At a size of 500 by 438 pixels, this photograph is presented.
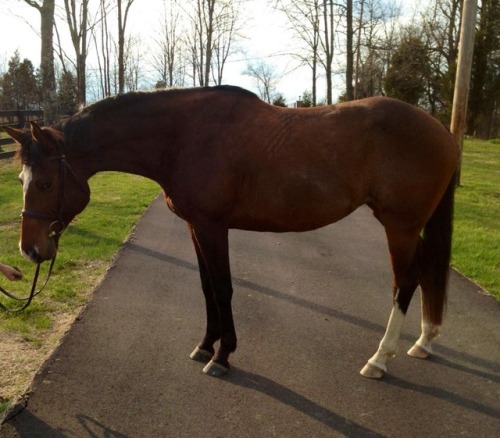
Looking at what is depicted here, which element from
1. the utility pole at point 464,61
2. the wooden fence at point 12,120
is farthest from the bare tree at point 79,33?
the utility pole at point 464,61

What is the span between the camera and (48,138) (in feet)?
11.0

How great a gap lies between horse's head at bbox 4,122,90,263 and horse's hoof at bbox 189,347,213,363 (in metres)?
1.26

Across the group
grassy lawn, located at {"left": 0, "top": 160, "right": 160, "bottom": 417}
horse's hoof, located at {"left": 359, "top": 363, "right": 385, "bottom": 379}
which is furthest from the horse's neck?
horse's hoof, located at {"left": 359, "top": 363, "right": 385, "bottom": 379}

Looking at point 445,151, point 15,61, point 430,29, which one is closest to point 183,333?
point 445,151

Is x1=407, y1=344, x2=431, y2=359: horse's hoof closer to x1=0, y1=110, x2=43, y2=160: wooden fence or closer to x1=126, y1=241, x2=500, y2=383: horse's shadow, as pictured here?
x1=126, y1=241, x2=500, y2=383: horse's shadow

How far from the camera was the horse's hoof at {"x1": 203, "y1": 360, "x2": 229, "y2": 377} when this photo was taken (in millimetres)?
3549

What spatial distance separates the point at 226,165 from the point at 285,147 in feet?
1.46

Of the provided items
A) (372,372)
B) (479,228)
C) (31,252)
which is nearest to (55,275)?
(31,252)

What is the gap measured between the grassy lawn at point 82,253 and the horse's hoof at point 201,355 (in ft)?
3.52

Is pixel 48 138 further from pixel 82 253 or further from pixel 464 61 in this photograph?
pixel 464 61

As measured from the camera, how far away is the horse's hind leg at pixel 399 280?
367 cm

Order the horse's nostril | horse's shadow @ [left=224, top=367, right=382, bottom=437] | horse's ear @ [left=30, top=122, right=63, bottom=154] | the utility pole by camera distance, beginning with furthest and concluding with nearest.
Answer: the utility pole, the horse's nostril, horse's ear @ [left=30, top=122, right=63, bottom=154], horse's shadow @ [left=224, top=367, right=382, bottom=437]

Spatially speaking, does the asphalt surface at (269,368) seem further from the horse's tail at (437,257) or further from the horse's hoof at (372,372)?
the horse's tail at (437,257)

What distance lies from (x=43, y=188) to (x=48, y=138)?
1.09 ft
